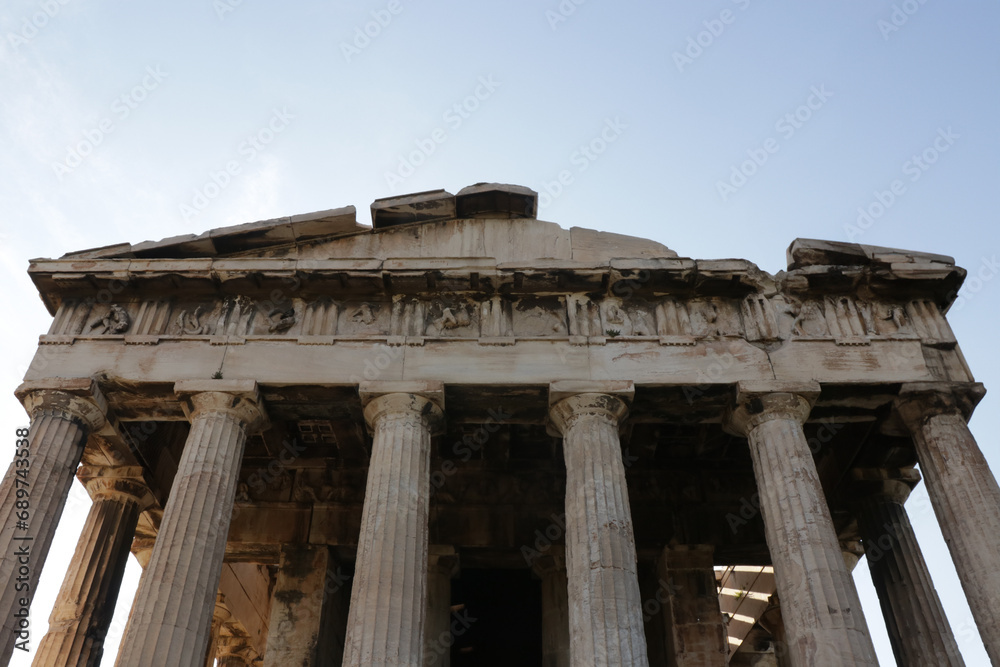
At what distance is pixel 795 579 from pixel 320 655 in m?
9.36

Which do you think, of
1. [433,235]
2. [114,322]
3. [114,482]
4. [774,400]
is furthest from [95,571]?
[774,400]

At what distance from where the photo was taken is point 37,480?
47.1 ft

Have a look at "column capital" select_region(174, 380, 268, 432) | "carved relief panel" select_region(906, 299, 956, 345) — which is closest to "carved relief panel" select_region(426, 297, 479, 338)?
"column capital" select_region(174, 380, 268, 432)

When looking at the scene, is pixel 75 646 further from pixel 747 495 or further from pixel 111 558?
pixel 747 495

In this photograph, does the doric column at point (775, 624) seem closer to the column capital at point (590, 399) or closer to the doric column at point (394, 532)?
the column capital at point (590, 399)

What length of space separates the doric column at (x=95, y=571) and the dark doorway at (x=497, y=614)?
787 centimetres

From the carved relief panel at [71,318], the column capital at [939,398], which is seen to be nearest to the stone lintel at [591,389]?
the column capital at [939,398]

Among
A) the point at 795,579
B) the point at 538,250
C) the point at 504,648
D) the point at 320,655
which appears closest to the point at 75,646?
the point at 320,655

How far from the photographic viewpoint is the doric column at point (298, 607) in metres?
17.2

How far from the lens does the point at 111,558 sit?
664 inches

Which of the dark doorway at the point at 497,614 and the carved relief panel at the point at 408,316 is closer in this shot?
the carved relief panel at the point at 408,316

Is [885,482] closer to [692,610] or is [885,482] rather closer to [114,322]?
[692,610]

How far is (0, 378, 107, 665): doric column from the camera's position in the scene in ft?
44.0

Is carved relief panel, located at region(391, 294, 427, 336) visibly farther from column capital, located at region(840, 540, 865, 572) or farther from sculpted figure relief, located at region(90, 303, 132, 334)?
column capital, located at region(840, 540, 865, 572)
